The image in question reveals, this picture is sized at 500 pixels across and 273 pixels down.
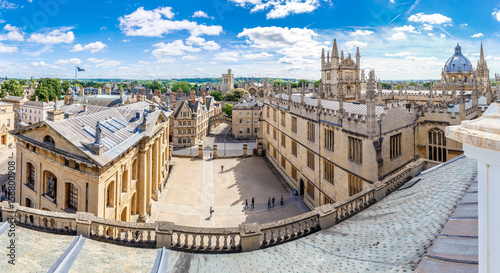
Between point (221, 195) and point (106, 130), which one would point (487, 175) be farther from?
point (221, 195)

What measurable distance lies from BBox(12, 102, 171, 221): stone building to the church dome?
75.1 metres

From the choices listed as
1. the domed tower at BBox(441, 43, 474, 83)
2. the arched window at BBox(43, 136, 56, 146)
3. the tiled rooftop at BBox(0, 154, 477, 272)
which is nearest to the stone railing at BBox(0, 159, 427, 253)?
the tiled rooftop at BBox(0, 154, 477, 272)

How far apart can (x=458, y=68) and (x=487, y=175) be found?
82.8 meters

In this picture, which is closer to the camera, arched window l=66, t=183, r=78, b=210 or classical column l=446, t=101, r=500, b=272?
classical column l=446, t=101, r=500, b=272

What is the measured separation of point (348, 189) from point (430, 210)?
1512cm

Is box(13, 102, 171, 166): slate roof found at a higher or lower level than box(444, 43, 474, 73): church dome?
lower

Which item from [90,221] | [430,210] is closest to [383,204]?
[430,210]

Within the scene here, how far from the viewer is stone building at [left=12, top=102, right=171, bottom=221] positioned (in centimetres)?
1812

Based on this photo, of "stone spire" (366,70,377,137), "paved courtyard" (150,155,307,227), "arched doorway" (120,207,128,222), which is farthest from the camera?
"paved courtyard" (150,155,307,227)

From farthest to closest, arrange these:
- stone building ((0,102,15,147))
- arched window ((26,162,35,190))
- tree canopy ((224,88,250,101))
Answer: tree canopy ((224,88,250,101)) < stone building ((0,102,15,147)) < arched window ((26,162,35,190))

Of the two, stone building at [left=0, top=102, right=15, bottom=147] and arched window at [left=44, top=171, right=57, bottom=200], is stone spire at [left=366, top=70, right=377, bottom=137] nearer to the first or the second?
arched window at [left=44, top=171, right=57, bottom=200]

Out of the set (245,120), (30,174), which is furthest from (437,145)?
(245,120)

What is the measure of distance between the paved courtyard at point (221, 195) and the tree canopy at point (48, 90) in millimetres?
81620

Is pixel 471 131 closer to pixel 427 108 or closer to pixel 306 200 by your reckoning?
pixel 427 108
